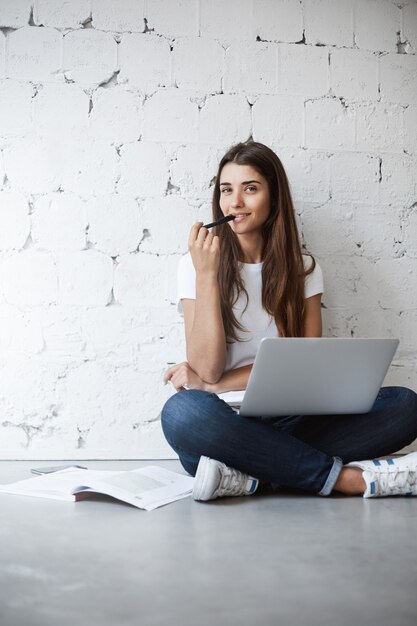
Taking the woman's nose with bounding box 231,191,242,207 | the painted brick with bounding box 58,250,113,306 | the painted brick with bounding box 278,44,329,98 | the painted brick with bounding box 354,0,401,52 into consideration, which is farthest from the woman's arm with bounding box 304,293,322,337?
the painted brick with bounding box 354,0,401,52

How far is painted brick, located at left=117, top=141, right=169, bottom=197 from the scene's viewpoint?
97.9 inches

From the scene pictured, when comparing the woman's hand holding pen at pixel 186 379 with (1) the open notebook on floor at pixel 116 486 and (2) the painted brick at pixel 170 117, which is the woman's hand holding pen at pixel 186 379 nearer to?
(1) the open notebook on floor at pixel 116 486

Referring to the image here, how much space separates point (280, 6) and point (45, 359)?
151cm

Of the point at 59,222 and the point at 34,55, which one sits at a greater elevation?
the point at 34,55

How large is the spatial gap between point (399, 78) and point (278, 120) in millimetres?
498

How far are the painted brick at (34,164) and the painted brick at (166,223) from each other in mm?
337

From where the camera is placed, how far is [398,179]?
8.65 ft

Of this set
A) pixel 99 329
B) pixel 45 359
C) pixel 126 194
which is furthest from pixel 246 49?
pixel 45 359

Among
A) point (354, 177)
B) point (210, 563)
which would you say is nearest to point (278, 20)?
point (354, 177)

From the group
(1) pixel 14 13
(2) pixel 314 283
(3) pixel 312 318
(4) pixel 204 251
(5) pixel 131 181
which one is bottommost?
(3) pixel 312 318

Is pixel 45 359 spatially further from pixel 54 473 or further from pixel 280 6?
pixel 280 6

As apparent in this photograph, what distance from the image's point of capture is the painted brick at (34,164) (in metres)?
2.46

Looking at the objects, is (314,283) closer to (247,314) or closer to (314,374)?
(247,314)

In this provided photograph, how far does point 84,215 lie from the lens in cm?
247
